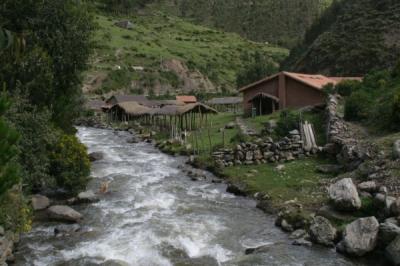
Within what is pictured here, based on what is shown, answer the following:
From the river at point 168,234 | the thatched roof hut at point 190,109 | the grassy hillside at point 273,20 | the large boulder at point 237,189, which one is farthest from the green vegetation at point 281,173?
the grassy hillside at point 273,20

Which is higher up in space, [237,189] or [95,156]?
[95,156]

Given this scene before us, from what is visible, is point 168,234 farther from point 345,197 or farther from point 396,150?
point 396,150

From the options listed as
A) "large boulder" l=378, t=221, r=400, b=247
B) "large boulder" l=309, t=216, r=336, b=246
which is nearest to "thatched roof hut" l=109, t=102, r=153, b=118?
"large boulder" l=309, t=216, r=336, b=246

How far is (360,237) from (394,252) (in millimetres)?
1549

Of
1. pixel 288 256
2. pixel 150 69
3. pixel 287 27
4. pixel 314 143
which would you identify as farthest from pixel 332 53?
pixel 287 27

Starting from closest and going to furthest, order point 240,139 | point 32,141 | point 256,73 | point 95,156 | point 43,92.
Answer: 1. point 32,141
2. point 43,92
3. point 240,139
4. point 95,156
5. point 256,73

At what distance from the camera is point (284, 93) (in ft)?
199

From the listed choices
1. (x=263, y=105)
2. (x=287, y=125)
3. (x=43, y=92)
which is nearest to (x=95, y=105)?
(x=263, y=105)

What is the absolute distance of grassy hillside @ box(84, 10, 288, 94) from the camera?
121m

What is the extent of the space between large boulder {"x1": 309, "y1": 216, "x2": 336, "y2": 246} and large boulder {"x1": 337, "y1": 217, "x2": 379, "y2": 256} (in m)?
0.74

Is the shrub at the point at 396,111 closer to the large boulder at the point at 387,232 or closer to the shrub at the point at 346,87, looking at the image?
the large boulder at the point at 387,232

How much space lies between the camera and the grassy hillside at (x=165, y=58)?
121 metres

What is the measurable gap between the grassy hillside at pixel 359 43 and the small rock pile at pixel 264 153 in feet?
131

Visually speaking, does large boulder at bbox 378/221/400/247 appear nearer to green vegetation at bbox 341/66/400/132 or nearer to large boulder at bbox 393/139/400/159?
large boulder at bbox 393/139/400/159
